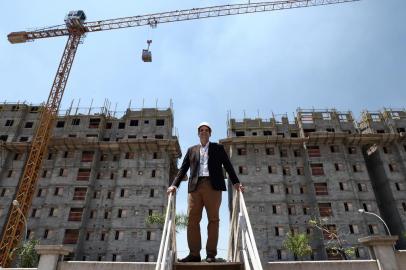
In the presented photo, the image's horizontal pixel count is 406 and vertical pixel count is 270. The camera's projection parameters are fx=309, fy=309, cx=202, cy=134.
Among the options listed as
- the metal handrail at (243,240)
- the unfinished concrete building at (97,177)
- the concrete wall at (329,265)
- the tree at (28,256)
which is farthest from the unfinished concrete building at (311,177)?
the metal handrail at (243,240)

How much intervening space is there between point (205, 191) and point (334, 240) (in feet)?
129

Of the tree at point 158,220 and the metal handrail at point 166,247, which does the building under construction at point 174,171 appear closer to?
the tree at point 158,220

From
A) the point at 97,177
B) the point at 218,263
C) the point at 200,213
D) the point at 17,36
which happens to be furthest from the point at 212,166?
the point at 17,36

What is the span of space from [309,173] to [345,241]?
33.3 ft

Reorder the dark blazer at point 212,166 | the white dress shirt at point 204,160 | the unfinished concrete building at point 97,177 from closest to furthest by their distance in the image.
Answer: the dark blazer at point 212,166
the white dress shirt at point 204,160
the unfinished concrete building at point 97,177

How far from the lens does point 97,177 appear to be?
46.6 metres

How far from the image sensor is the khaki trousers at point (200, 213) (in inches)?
243

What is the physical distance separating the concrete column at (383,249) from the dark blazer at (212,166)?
14.0 feet

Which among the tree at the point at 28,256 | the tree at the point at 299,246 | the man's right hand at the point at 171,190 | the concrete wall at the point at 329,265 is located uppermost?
the tree at the point at 299,246

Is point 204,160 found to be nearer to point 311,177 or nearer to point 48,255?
point 48,255

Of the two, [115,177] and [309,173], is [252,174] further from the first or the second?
[115,177]

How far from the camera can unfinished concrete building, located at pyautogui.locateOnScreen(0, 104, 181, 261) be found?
40469 mm

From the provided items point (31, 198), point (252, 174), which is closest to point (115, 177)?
point (31, 198)

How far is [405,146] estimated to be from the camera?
48469 mm
